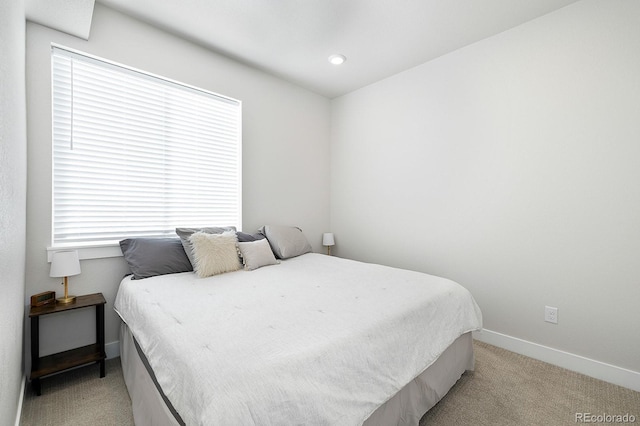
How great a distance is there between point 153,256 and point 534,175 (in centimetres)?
325

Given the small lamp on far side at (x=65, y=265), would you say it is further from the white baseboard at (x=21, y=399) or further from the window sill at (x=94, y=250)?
the white baseboard at (x=21, y=399)

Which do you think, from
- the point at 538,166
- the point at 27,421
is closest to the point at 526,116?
the point at 538,166

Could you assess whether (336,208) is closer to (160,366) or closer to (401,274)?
(401,274)

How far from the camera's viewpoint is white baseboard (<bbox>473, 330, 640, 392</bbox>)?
197 cm

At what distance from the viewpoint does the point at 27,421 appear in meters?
1.60

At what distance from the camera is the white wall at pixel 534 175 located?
2.00m

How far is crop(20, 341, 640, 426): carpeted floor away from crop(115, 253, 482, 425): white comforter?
433mm

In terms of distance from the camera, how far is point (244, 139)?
3180 mm

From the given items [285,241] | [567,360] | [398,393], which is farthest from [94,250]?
[567,360]

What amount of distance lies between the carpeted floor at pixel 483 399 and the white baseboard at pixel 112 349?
0.10m

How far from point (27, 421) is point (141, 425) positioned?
0.80 meters

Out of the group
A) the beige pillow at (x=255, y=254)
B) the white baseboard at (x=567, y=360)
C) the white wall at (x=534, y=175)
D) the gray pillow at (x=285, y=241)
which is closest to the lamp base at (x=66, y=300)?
the beige pillow at (x=255, y=254)

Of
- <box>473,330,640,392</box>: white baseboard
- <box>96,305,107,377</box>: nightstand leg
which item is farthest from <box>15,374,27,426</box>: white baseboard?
<box>473,330,640,392</box>: white baseboard

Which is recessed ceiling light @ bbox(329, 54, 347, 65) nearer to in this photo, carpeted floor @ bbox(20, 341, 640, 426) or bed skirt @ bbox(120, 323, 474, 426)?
bed skirt @ bbox(120, 323, 474, 426)
